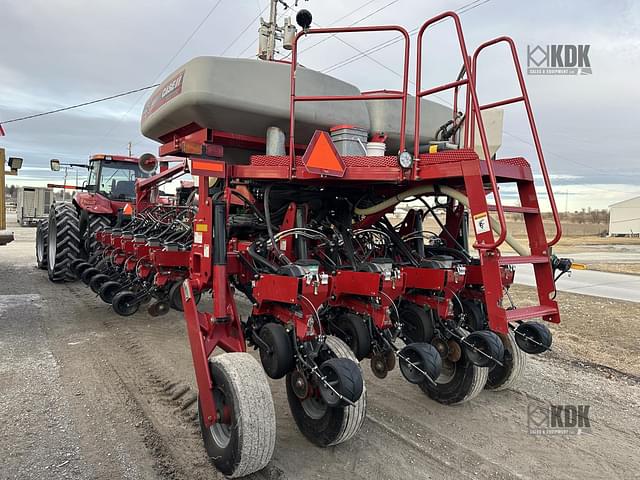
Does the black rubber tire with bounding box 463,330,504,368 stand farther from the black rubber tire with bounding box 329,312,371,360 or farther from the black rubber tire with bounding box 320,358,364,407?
the black rubber tire with bounding box 320,358,364,407

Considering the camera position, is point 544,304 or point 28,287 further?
point 28,287

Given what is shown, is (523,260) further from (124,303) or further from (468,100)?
(124,303)

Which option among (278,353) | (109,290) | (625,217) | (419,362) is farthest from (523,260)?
(625,217)

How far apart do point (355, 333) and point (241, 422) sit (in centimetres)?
108

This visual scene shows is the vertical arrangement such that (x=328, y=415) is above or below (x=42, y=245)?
below

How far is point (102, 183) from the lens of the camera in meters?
9.45

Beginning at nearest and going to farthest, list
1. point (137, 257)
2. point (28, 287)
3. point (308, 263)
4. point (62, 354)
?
point (308, 263) < point (62, 354) < point (137, 257) < point (28, 287)

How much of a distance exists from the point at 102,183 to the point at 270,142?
A: 23.4 feet

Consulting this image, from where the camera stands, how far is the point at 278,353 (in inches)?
120

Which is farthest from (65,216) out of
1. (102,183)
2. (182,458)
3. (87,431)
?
(182,458)

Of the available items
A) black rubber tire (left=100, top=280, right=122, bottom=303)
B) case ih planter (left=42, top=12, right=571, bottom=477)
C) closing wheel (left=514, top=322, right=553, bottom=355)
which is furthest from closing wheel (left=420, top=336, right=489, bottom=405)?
black rubber tire (left=100, top=280, right=122, bottom=303)

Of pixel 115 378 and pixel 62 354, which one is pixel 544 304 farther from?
pixel 62 354

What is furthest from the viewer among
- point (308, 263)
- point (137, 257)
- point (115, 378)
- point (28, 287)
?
point (28, 287)

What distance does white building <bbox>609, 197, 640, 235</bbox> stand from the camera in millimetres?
39906
